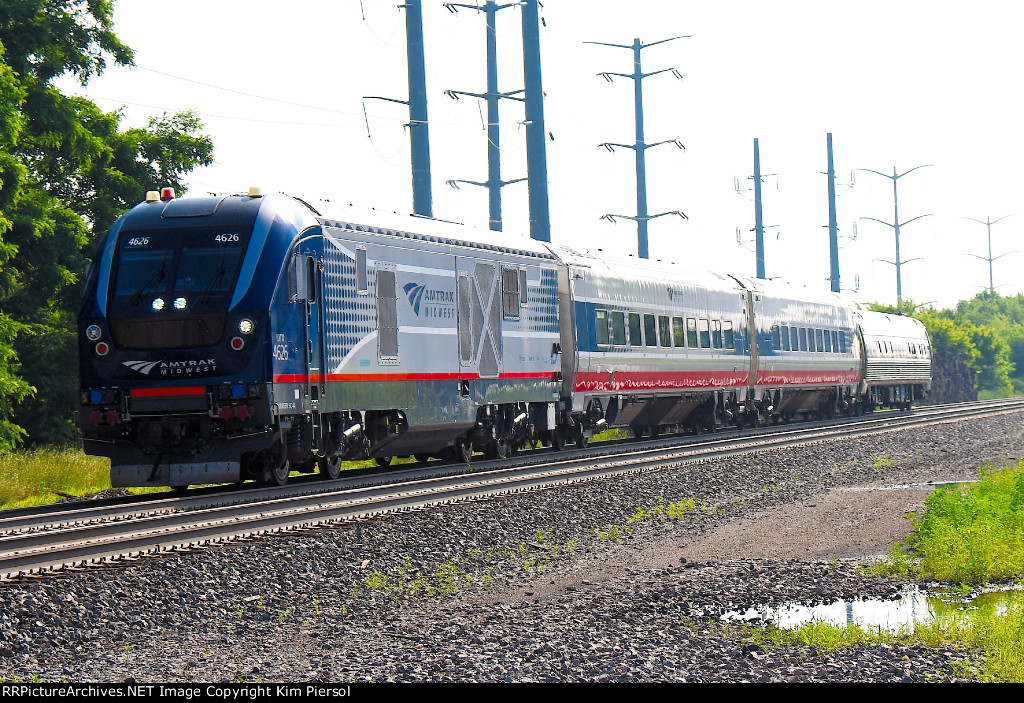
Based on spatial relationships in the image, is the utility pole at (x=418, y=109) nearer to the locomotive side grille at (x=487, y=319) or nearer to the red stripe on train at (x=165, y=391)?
the locomotive side grille at (x=487, y=319)

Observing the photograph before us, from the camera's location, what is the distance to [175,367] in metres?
15.9

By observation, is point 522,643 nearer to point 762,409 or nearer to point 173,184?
point 173,184

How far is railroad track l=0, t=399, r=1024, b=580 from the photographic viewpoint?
Result: 1119 centimetres

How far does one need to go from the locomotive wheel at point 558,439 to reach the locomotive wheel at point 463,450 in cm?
343

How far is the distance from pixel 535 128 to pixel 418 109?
3894 millimetres

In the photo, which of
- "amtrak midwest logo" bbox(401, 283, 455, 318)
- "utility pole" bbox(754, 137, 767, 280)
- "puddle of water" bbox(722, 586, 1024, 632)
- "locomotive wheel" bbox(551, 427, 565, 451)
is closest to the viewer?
"puddle of water" bbox(722, 586, 1024, 632)

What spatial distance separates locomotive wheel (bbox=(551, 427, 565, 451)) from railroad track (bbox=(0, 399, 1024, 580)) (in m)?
0.78

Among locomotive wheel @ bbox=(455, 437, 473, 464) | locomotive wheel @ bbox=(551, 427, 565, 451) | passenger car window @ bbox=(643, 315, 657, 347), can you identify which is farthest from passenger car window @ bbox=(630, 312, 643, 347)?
locomotive wheel @ bbox=(455, 437, 473, 464)

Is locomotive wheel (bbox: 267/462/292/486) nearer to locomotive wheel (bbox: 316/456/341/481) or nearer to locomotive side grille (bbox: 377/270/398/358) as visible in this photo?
locomotive wheel (bbox: 316/456/341/481)

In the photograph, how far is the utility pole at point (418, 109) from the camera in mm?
26969

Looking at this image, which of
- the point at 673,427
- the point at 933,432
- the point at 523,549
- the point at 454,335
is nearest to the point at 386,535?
the point at 523,549

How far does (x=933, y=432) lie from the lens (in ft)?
96.0

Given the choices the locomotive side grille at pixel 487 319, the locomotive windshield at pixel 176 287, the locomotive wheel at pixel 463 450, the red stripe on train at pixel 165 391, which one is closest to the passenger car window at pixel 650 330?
the locomotive side grille at pixel 487 319

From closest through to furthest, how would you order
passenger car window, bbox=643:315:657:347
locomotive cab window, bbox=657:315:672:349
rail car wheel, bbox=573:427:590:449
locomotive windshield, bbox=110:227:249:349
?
locomotive windshield, bbox=110:227:249:349 → rail car wheel, bbox=573:427:590:449 → passenger car window, bbox=643:315:657:347 → locomotive cab window, bbox=657:315:672:349
